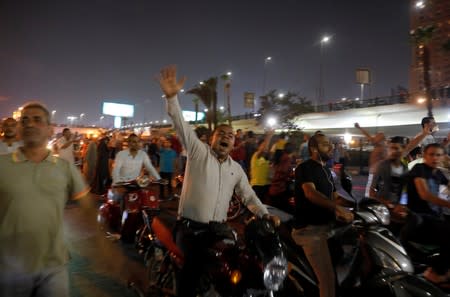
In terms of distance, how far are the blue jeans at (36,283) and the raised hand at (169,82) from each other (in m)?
1.67

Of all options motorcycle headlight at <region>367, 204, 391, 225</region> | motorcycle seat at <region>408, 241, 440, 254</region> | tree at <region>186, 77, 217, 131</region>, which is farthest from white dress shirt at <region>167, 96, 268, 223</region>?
tree at <region>186, 77, 217, 131</region>

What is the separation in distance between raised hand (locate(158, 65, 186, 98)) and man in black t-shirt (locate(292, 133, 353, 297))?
156cm

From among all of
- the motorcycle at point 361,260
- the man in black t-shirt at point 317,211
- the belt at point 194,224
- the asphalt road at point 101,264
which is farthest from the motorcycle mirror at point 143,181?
the man in black t-shirt at point 317,211

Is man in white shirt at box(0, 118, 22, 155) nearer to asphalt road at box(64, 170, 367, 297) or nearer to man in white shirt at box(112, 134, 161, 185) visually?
asphalt road at box(64, 170, 367, 297)

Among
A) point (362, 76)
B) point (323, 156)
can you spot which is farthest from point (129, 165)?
point (362, 76)

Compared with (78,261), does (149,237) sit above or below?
above

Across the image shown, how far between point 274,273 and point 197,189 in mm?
1102

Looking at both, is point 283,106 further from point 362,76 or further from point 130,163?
point 130,163

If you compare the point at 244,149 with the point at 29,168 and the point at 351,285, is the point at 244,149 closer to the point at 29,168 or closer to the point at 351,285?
the point at 351,285

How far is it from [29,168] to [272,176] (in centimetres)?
684

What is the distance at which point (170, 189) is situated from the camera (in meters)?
13.8

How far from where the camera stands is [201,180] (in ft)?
11.7

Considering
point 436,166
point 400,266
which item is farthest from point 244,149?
point 400,266

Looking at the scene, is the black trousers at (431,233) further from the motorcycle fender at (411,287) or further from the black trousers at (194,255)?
the black trousers at (194,255)
